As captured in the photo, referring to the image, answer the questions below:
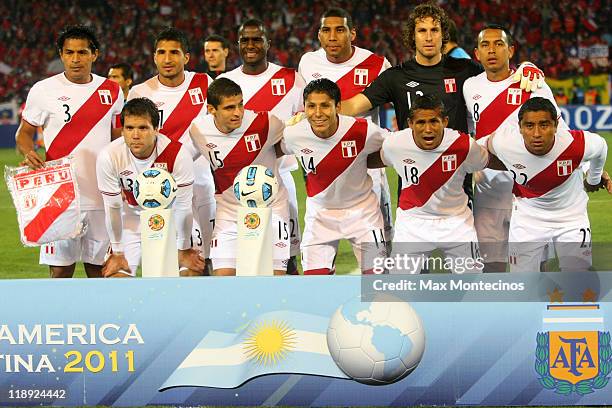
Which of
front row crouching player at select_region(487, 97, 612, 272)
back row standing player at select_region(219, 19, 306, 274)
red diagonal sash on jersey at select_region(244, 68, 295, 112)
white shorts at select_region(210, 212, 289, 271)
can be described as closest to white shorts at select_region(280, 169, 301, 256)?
back row standing player at select_region(219, 19, 306, 274)

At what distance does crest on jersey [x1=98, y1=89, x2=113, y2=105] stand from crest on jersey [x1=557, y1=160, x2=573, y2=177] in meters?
2.82

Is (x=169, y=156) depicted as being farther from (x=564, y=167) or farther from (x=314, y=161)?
(x=564, y=167)

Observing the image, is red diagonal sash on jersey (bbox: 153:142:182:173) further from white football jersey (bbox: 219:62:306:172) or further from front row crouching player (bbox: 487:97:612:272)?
front row crouching player (bbox: 487:97:612:272)

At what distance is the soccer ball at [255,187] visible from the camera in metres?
4.65

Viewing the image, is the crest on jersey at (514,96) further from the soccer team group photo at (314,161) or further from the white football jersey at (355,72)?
the white football jersey at (355,72)

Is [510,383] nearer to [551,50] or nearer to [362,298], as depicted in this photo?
[362,298]

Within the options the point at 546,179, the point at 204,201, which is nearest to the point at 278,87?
the point at 204,201

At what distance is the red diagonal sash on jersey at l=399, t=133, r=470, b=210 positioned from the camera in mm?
5520

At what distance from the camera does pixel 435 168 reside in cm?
557

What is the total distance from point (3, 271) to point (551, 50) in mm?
19391

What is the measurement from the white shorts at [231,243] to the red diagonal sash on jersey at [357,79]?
103 cm

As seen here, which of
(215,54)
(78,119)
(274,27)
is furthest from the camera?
(274,27)

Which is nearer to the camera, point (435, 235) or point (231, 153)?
point (435, 235)

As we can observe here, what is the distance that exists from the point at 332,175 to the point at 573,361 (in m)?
2.14
